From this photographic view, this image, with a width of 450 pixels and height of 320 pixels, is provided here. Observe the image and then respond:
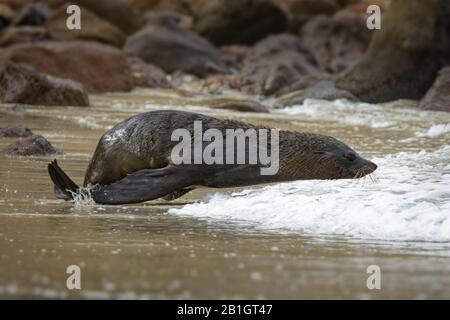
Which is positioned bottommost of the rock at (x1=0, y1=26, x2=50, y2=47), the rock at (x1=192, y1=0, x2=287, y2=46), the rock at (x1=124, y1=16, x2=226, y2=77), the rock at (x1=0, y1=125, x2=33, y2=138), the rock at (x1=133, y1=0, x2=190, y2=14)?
the rock at (x1=0, y1=125, x2=33, y2=138)

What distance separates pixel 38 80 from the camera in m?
18.1

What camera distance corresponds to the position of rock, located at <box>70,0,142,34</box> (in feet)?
126

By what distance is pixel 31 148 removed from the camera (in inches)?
449

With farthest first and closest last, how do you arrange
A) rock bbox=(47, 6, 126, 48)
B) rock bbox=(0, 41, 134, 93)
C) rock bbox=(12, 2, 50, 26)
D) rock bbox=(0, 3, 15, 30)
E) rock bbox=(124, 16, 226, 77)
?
rock bbox=(0, 3, 15, 30) → rock bbox=(12, 2, 50, 26) → rock bbox=(47, 6, 126, 48) → rock bbox=(124, 16, 226, 77) → rock bbox=(0, 41, 134, 93)

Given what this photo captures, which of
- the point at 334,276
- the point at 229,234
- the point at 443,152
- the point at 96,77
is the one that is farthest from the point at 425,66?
the point at 334,276

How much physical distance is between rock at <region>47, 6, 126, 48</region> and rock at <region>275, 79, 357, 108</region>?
1497 cm

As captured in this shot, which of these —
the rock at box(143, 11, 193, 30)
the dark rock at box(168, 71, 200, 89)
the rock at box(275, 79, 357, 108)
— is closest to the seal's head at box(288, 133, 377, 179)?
the rock at box(275, 79, 357, 108)

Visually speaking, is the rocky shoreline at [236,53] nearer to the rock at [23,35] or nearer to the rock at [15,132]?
the rock at [23,35]

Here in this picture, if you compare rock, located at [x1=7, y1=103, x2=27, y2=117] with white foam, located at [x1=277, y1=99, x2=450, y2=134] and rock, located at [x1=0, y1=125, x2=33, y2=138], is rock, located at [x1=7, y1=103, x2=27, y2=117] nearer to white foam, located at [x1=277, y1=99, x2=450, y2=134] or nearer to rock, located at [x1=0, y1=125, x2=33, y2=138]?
rock, located at [x1=0, y1=125, x2=33, y2=138]

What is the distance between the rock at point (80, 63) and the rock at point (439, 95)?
22.5 ft

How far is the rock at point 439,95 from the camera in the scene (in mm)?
18109

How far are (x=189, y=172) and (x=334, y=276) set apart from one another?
2.89 meters

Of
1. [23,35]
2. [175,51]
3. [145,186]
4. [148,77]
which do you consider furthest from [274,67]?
[145,186]
